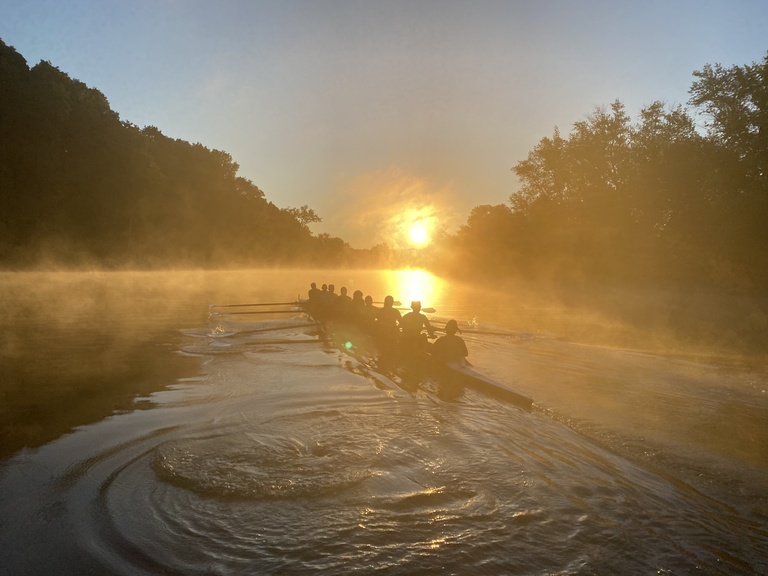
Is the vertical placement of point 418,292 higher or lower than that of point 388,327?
higher

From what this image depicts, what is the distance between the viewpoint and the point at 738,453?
791 cm

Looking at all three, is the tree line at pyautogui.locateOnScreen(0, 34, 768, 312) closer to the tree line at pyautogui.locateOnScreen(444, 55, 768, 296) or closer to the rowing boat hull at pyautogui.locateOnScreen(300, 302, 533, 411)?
the tree line at pyautogui.locateOnScreen(444, 55, 768, 296)

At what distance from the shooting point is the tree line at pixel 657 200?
33344mm

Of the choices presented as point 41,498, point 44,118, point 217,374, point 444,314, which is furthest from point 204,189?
point 41,498

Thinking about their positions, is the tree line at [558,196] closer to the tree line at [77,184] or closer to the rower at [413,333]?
the tree line at [77,184]

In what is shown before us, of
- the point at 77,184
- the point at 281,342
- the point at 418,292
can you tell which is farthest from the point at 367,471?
the point at 77,184

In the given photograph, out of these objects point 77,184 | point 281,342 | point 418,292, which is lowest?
point 281,342

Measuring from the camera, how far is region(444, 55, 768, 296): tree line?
33.3m

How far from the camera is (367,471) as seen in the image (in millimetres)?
6781

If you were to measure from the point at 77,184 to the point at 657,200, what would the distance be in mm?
53083

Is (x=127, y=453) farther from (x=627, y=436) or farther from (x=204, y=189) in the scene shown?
(x=204, y=189)

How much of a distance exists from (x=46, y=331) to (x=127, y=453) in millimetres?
14102

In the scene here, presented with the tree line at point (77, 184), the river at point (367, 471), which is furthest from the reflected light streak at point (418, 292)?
the tree line at point (77, 184)

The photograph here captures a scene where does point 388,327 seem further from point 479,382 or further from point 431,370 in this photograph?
point 479,382
